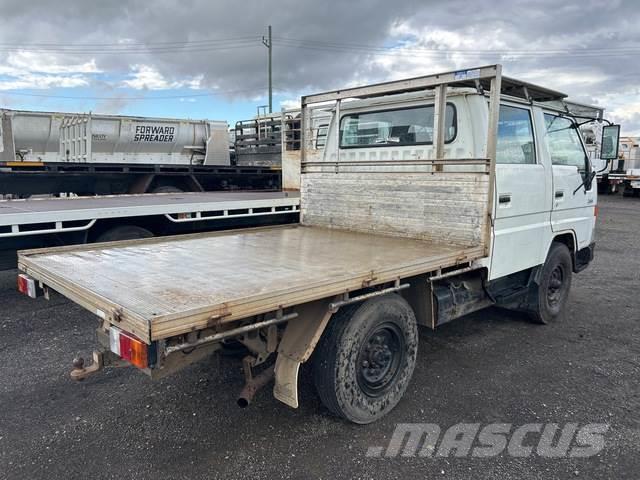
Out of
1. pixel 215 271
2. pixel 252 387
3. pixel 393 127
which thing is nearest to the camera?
pixel 252 387

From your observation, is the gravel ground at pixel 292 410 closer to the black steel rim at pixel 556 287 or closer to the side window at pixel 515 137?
the black steel rim at pixel 556 287

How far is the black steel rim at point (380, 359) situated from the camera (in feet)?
10.8

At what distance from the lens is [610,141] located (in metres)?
5.39

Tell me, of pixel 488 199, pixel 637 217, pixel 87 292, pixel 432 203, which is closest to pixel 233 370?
pixel 87 292

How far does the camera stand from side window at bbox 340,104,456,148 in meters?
4.68

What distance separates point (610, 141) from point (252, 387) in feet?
15.4

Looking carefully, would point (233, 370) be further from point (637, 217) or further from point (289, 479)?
point (637, 217)

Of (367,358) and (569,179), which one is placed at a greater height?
(569,179)

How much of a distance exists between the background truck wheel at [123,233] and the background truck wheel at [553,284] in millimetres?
4596

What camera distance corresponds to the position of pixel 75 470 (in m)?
2.86

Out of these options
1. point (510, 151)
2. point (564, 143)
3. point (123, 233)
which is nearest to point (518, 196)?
point (510, 151)

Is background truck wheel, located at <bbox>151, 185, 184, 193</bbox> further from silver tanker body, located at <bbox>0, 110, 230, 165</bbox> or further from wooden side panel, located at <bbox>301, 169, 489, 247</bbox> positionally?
wooden side panel, located at <bbox>301, 169, 489, 247</bbox>

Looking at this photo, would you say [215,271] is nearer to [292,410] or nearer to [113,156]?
[292,410]

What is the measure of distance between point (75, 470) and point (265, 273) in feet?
5.13
